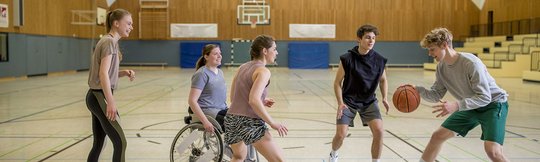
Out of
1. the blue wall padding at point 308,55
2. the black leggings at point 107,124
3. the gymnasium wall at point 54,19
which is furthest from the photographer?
the blue wall padding at point 308,55

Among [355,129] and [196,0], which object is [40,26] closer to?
[196,0]

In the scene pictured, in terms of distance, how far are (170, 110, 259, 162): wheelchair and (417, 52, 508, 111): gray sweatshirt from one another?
5.26 ft

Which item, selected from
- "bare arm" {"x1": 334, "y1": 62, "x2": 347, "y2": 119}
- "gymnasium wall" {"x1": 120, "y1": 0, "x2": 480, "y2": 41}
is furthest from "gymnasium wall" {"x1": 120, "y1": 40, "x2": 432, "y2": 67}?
"bare arm" {"x1": 334, "y1": 62, "x2": 347, "y2": 119}

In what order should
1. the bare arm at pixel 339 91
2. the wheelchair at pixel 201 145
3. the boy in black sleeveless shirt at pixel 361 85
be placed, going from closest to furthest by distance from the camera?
the wheelchair at pixel 201 145 < the bare arm at pixel 339 91 < the boy in black sleeveless shirt at pixel 361 85

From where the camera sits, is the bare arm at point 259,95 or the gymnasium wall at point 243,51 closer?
the bare arm at point 259,95

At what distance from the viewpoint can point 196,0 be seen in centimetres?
2988

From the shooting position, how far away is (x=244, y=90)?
3.81 m

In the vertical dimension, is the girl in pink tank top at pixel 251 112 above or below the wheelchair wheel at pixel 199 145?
above

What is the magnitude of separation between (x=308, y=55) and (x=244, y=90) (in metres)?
26.6

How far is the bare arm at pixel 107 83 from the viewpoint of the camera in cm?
411

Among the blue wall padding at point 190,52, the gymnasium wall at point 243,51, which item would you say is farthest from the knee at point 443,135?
the blue wall padding at point 190,52

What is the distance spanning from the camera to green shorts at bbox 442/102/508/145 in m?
4.08

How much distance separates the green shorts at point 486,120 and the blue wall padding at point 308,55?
25.9m

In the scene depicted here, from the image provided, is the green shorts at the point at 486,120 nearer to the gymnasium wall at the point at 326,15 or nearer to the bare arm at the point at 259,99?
the bare arm at the point at 259,99
